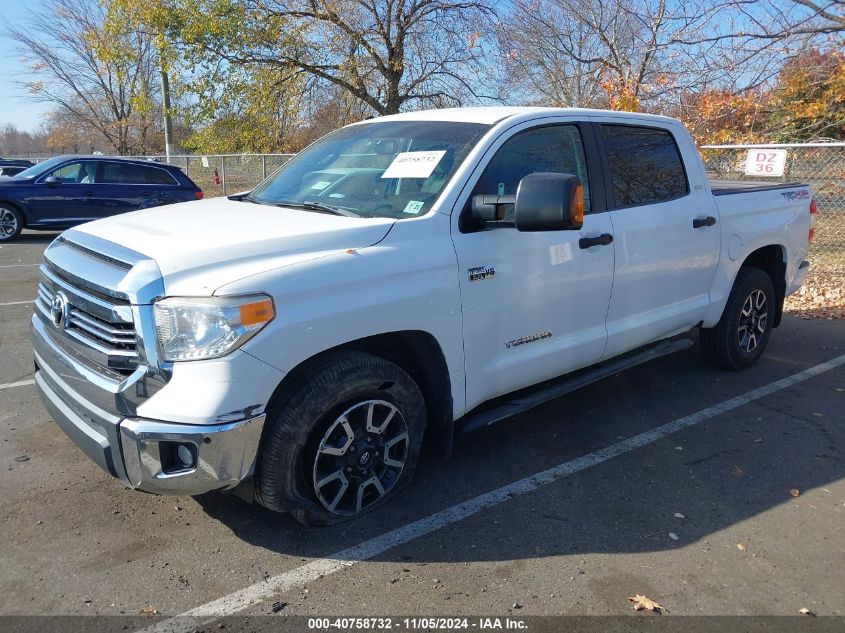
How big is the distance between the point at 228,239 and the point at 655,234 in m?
2.76

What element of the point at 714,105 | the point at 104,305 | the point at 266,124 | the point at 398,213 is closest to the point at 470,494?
the point at 398,213

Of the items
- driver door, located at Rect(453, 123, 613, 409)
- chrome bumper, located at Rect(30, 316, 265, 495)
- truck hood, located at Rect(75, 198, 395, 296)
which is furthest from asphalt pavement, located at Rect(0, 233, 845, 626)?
truck hood, located at Rect(75, 198, 395, 296)

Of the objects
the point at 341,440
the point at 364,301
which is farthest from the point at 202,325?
the point at 341,440

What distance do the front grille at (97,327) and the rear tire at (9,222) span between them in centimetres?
1115

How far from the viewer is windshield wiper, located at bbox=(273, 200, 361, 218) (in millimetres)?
3480

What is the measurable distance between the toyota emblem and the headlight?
74 cm

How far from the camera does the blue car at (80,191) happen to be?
12.7 meters

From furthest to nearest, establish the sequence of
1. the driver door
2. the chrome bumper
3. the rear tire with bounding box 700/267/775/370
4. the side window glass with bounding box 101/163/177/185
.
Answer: the side window glass with bounding box 101/163/177/185, the rear tire with bounding box 700/267/775/370, the driver door, the chrome bumper

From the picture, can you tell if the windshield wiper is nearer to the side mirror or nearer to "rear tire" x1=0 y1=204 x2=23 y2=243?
the side mirror

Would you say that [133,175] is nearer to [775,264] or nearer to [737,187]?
[737,187]

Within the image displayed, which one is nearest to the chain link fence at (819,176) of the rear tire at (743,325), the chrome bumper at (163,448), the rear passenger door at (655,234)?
the rear tire at (743,325)

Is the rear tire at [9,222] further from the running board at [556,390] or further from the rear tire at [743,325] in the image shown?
the rear tire at [743,325]

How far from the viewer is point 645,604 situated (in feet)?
9.10

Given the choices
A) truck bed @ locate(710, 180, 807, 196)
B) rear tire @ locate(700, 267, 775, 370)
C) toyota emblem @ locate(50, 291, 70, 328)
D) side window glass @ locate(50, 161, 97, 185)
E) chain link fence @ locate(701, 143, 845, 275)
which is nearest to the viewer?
toyota emblem @ locate(50, 291, 70, 328)
